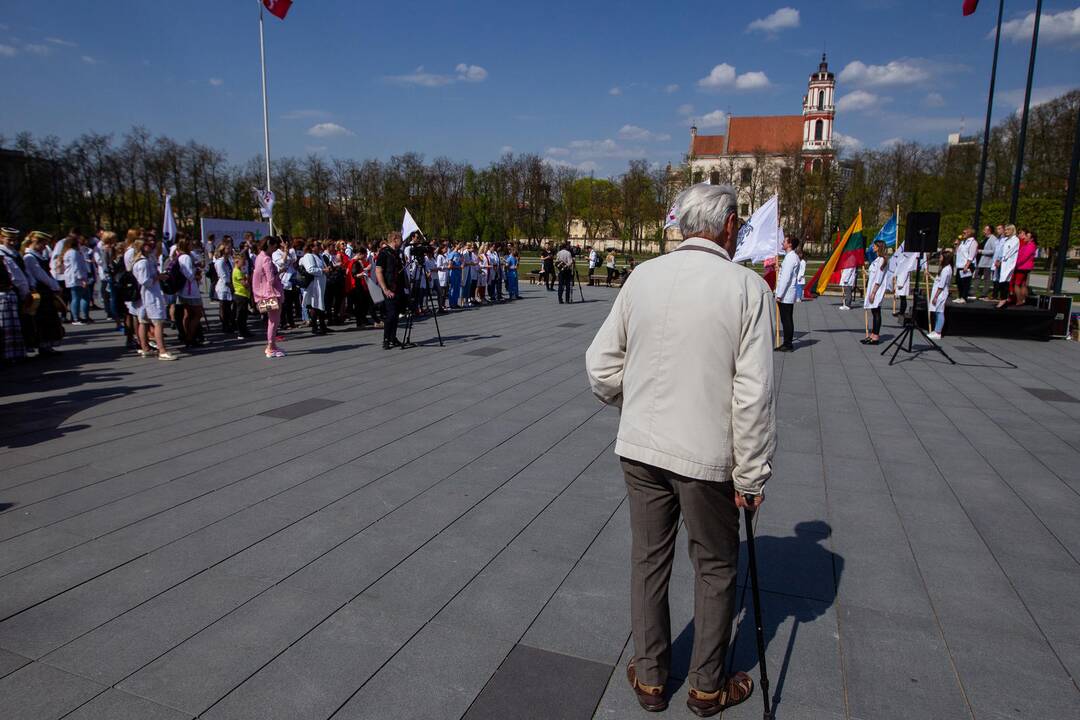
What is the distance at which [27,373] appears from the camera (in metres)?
8.69

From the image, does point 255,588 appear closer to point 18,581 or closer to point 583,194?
point 18,581

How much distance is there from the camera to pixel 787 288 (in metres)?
11.4

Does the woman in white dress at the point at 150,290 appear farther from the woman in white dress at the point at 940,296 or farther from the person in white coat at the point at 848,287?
the person in white coat at the point at 848,287

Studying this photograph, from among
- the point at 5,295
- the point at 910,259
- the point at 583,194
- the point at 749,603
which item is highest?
the point at 583,194

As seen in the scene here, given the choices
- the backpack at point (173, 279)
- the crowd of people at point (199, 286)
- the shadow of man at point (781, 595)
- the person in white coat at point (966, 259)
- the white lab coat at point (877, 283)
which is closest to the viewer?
the shadow of man at point (781, 595)

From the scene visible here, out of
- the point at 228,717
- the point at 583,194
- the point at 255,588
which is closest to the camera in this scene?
the point at 228,717

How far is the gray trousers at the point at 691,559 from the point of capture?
2.31 metres

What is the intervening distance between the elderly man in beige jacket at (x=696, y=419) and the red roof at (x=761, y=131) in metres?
115

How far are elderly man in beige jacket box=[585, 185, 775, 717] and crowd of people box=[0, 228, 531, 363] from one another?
8.56 m

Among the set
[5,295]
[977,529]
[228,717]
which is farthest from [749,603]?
[5,295]

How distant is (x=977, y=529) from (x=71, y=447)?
7.19m

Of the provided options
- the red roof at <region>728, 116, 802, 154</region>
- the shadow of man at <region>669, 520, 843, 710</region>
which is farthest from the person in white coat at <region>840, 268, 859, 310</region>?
the red roof at <region>728, 116, 802, 154</region>

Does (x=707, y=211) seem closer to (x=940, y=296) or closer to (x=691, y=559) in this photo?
(x=691, y=559)

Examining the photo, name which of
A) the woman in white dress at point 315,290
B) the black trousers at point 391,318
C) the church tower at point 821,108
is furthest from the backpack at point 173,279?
the church tower at point 821,108
